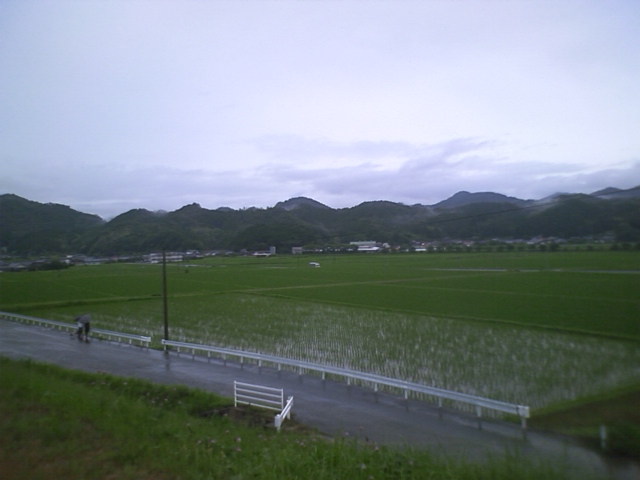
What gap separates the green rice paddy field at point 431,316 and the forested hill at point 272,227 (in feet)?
11.7

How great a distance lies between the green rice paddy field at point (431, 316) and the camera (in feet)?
41.6

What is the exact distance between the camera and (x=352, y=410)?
34.6 ft

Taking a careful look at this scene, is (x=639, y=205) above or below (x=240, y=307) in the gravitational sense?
above

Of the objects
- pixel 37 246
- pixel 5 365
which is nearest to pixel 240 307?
pixel 5 365

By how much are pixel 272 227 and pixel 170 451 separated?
50.1 metres

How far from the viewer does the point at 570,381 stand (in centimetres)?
1131

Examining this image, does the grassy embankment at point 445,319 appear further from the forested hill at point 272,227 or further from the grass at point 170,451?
the grass at point 170,451

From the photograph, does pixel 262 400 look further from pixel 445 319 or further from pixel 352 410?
pixel 445 319

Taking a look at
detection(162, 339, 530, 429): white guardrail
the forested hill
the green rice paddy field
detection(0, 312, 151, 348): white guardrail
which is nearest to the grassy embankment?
the green rice paddy field

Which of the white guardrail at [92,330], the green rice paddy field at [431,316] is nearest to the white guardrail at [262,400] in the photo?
the green rice paddy field at [431,316]

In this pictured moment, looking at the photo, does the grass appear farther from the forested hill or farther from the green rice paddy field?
the forested hill

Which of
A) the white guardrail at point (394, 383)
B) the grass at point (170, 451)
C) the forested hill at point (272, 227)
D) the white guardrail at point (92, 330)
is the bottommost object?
the white guardrail at point (92, 330)

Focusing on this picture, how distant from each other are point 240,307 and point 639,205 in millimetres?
22639

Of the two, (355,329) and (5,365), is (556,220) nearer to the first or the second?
(355,329)
